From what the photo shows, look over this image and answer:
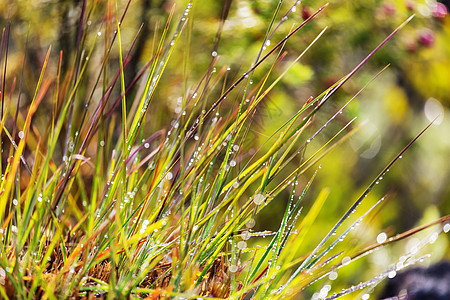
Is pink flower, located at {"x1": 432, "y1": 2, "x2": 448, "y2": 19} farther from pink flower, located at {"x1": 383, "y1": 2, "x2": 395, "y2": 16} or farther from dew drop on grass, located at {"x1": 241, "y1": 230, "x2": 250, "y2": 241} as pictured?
dew drop on grass, located at {"x1": 241, "y1": 230, "x2": 250, "y2": 241}

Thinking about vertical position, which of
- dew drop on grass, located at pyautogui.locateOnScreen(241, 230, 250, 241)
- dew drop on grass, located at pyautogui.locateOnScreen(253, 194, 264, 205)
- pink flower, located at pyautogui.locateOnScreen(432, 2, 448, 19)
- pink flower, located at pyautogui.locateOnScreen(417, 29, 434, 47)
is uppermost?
dew drop on grass, located at pyautogui.locateOnScreen(253, 194, 264, 205)

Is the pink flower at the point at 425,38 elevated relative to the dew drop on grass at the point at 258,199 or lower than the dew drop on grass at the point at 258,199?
lower

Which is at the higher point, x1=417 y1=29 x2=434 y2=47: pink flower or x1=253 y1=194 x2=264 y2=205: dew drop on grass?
x1=253 y1=194 x2=264 y2=205: dew drop on grass

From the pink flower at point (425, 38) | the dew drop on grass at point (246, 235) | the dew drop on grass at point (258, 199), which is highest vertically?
the dew drop on grass at point (258, 199)

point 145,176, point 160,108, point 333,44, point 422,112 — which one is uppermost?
point 145,176

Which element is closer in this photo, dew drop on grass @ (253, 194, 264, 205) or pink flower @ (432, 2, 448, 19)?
dew drop on grass @ (253, 194, 264, 205)

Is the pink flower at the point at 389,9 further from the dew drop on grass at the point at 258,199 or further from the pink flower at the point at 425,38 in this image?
the dew drop on grass at the point at 258,199

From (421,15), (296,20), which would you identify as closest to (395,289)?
(421,15)

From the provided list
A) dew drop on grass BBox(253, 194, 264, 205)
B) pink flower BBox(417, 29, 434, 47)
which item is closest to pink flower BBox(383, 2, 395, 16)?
pink flower BBox(417, 29, 434, 47)

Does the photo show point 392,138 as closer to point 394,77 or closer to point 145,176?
point 394,77

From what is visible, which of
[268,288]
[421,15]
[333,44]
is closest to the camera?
[268,288]

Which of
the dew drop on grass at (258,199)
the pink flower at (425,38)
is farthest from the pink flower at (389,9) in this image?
the dew drop on grass at (258,199)
